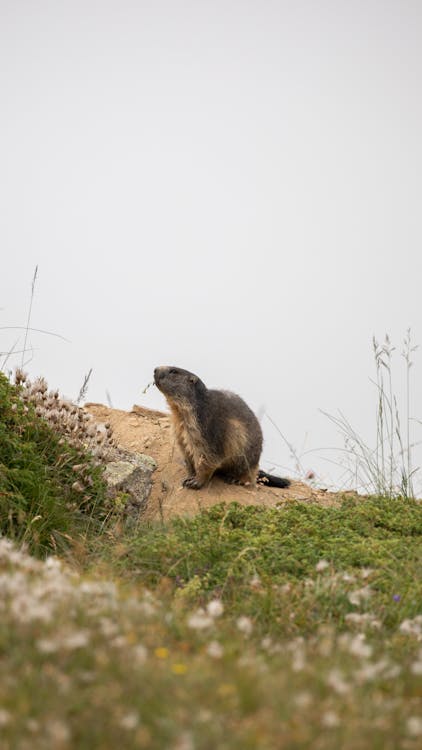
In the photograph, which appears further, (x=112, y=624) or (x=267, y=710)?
(x=112, y=624)

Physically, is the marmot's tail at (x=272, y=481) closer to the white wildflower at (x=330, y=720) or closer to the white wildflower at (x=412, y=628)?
the white wildflower at (x=412, y=628)

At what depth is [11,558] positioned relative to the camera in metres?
4.29

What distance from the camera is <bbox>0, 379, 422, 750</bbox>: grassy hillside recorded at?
9.13 feet

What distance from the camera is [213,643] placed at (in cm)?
351

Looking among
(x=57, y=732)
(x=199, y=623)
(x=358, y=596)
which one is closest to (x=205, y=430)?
(x=358, y=596)

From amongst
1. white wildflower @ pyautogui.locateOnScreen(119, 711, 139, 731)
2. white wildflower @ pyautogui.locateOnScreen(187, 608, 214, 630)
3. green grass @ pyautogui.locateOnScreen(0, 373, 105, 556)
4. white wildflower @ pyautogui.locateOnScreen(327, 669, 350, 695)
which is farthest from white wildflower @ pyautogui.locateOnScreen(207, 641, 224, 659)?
green grass @ pyautogui.locateOnScreen(0, 373, 105, 556)

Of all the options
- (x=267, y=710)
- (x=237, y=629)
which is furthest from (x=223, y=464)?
(x=267, y=710)

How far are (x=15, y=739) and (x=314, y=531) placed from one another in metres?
4.82

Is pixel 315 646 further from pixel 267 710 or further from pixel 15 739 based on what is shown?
pixel 15 739

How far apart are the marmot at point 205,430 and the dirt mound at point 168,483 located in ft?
0.79

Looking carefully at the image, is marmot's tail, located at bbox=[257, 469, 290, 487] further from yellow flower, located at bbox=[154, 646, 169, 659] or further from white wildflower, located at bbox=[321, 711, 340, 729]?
white wildflower, located at bbox=[321, 711, 340, 729]

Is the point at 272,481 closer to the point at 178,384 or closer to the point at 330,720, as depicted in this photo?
the point at 178,384

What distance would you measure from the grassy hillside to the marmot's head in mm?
3115

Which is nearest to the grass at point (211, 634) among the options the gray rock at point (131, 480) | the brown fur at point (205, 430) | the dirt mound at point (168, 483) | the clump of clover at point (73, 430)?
the clump of clover at point (73, 430)
